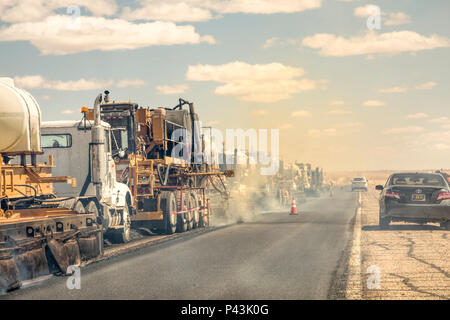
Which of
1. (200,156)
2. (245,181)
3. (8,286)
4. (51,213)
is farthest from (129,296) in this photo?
(245,181)

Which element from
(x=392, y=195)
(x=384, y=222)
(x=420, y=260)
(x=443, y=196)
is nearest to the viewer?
(x=420, y=260)

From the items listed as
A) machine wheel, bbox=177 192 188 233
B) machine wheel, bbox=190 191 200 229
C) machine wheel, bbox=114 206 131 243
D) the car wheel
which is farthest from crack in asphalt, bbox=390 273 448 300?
machine wheel, bbox=190 191 200 229

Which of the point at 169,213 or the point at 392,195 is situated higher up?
the point at 392,195

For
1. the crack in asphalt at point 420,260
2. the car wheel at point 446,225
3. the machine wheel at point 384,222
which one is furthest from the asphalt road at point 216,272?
the car wheel at point 446,225

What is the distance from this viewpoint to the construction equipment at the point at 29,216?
9.71 metres

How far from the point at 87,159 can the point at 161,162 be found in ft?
15.8

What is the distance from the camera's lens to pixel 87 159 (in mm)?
15039

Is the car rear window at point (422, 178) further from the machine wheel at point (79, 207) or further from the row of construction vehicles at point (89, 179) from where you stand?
the machine wheel at point (79, 207)

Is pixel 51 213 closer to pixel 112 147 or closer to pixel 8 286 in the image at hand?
pixel 8 286

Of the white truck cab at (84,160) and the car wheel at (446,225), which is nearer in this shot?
the white truck cab at (84,160)

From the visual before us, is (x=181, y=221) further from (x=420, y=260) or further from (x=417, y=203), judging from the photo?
(x=420, y=260)

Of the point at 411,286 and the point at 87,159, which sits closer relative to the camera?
the point at 411,286

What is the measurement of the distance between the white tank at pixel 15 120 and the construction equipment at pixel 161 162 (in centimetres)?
486

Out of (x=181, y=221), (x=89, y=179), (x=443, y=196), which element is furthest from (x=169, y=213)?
(x=443, y=196)
